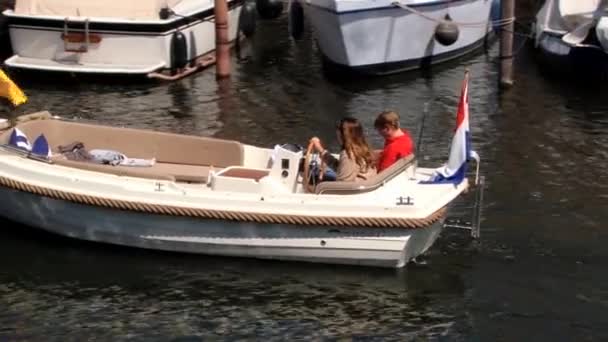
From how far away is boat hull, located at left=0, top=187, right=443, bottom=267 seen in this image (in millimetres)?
13133

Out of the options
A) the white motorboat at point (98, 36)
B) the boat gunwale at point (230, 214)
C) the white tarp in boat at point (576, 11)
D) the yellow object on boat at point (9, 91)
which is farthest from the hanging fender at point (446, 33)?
the boat gunwale at point (230, 214)

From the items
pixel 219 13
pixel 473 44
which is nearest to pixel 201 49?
pixel 219 13

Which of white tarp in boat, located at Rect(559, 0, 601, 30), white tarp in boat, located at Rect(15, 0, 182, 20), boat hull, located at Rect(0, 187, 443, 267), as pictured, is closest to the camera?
boat hull, located at Rect(0, 187, 443, 267)

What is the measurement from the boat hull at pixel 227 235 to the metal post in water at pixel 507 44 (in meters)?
7.80

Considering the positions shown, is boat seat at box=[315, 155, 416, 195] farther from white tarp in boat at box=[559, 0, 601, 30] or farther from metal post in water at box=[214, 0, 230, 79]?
white tarp in boat at box=[559, 0, 601, 30]

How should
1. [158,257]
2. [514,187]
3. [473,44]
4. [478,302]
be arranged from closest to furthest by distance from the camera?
[478,302] < [158,257] < [514,187] < [473,44]

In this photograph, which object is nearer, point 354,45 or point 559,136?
point 559,136

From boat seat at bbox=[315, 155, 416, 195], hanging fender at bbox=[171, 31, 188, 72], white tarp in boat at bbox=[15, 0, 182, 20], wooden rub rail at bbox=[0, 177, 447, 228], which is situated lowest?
hanging fender at bbox=[171, 31, 188, 72]

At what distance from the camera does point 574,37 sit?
2231 centimetres

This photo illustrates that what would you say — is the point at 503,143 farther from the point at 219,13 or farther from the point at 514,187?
the point at 219,13

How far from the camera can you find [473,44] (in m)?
24.2

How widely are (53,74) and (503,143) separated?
788cm

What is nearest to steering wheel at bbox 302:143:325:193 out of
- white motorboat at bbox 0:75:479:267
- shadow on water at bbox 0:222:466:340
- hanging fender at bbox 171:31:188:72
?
white motorboat at bbox 0:75:479:267

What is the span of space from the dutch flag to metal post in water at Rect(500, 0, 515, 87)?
25.3ft
